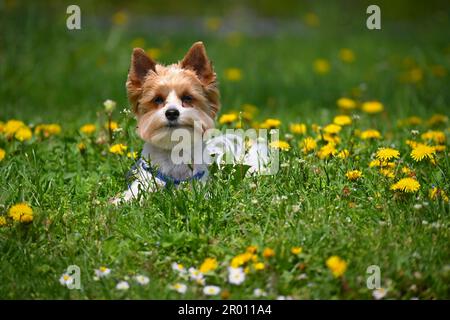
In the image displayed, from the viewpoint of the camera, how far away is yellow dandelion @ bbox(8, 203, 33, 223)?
355 centimetres

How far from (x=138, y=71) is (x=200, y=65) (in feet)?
1.29

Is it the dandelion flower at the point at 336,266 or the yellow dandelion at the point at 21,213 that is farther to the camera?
the yellow dandelion at the point at 21,213

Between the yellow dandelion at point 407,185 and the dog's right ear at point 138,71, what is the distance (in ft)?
5.44

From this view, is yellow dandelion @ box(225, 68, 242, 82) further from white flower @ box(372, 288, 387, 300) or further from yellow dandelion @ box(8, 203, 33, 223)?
white flower @ box(372, 288, 387, 300)

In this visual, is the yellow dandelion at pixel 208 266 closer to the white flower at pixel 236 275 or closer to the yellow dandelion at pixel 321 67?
the white flower at pixel 236 275

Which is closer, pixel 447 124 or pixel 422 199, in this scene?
pixel 422 199

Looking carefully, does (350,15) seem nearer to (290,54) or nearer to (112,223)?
(290,54)

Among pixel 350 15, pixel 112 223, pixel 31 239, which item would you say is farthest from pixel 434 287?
pixel 350 15

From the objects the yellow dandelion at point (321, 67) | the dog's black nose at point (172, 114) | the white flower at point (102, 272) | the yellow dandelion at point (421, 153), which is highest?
the yellow dandelion at point (321, 67)

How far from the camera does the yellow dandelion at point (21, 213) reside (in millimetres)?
3549

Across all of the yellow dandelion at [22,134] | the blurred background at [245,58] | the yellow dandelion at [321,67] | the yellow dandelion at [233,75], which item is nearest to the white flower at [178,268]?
the yellow dandelion at [22,134]

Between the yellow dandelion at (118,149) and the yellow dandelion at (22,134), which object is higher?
the yellow dandelion at (22,134)
